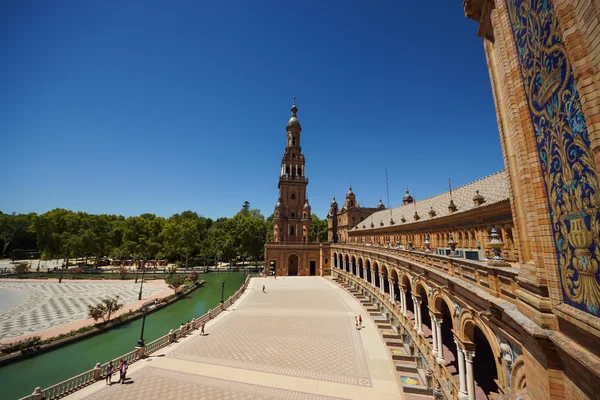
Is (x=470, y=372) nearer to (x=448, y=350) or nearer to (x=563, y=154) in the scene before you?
(x=448, y=350)

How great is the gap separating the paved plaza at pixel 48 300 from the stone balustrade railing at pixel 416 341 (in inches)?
1149

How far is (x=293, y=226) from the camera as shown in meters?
56.4

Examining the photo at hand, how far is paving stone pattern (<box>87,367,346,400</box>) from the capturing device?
1209cm

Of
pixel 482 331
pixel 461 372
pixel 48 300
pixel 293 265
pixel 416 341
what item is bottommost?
pixel 48 300

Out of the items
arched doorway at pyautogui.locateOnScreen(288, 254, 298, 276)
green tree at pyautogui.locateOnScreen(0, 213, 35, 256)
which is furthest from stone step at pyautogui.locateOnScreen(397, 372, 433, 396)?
green tree at pyautogui.locateOnScreen(0, 213, 35, 256)

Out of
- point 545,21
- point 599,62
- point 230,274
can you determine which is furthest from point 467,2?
point 230,274

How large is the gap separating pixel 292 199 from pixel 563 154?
53.9m

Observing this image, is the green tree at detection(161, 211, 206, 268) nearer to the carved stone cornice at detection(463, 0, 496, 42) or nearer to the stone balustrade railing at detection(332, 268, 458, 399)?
the stone balustrade railing at detection(332, 268, 458, 399)

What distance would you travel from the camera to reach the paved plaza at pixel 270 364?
41.0 feet

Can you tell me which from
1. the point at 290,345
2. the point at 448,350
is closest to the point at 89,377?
the point at 290,345

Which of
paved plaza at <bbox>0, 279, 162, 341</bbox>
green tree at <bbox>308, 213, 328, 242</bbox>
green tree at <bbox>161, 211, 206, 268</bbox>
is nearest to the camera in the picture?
paved plaza at <bbox>0, 279, 162, 341</bbox>

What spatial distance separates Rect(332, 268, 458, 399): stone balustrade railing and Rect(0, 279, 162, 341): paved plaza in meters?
29.2

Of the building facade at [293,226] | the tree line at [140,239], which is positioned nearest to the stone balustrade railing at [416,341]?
the building facade at [293,226]

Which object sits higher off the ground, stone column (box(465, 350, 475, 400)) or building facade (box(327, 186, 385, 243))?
building facade (box(327, 186, 385, 243))
